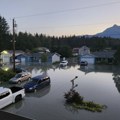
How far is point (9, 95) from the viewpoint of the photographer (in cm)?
1764

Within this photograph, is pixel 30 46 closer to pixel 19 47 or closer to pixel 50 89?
pixel 19 47

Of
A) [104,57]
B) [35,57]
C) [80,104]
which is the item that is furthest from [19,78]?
[35,57]

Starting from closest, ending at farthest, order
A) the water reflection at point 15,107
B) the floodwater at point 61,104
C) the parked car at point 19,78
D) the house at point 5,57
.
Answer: the floodwater at point 61,104
the water reflection at point 15,107
the parked car at point 19,78
the house at point 5,57

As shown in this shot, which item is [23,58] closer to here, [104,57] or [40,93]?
[104,57]

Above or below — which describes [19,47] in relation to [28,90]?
above

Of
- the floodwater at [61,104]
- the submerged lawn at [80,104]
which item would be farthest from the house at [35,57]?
the submerged lawn at [80,104]

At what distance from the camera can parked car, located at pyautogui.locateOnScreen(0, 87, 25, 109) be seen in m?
16.9

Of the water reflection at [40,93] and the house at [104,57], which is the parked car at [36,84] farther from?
the house at [104,57]

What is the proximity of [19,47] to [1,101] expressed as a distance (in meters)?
66.0

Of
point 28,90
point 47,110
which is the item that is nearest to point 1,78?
point 28,90

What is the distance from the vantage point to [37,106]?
17219mm

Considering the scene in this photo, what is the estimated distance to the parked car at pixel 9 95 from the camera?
55.3 feet

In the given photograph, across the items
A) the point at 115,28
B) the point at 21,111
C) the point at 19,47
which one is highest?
the point at 115,28

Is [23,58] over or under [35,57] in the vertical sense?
under
